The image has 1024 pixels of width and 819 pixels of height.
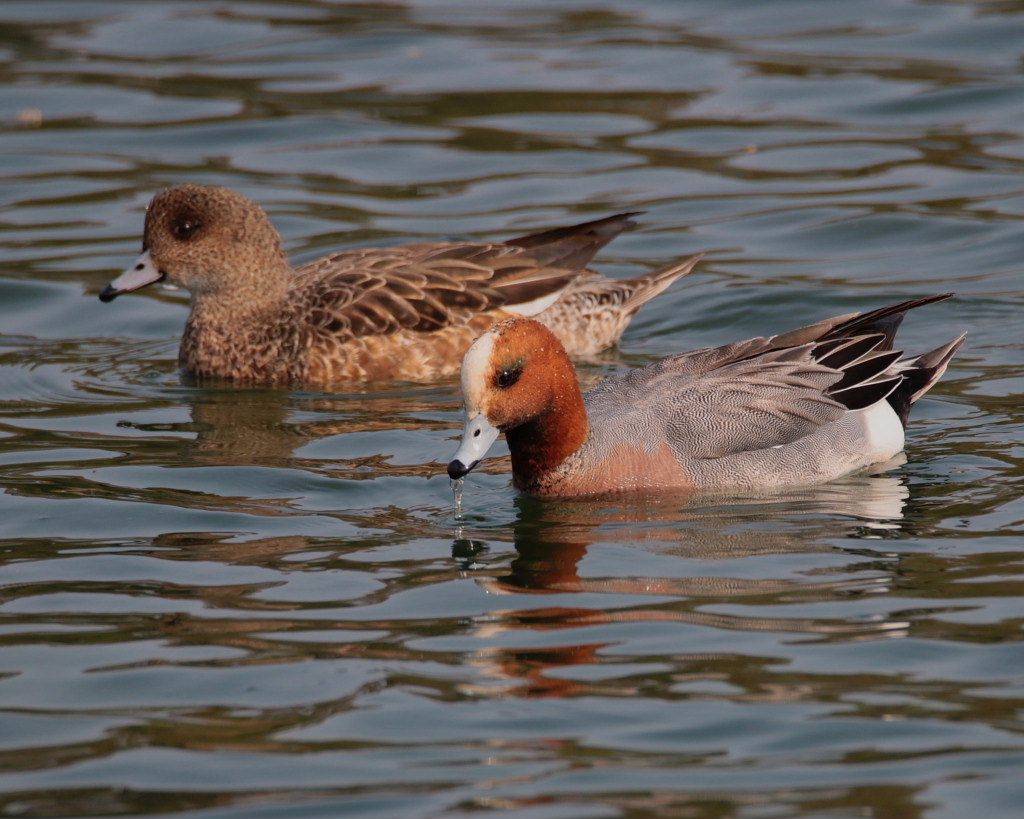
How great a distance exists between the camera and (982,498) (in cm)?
673

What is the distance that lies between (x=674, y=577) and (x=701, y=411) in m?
1.25

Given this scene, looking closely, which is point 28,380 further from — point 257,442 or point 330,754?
point 330,754

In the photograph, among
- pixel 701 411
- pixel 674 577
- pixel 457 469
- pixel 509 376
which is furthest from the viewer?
pixel 701 411

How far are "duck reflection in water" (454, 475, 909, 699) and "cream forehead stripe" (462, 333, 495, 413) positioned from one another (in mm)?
522

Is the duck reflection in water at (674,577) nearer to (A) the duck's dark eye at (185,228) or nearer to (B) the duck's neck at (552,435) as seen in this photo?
(B) the duck's neck at (552,435)

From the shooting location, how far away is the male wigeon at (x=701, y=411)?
667cm

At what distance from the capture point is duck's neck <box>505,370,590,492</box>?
6.83 meters

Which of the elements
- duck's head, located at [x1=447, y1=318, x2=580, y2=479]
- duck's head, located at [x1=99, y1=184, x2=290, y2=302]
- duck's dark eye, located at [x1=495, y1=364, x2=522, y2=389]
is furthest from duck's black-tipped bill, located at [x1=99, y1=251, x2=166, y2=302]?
duck's dark eye, located at [x1=495, y1=364, x2=522, y2=389]

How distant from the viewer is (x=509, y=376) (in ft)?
21.7

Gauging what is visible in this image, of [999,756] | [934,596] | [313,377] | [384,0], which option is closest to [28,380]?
[313,377]

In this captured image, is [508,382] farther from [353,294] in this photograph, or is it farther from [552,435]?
[353,294]

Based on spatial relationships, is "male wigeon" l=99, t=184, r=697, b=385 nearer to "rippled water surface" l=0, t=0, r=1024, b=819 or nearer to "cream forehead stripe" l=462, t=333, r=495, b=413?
"rippled water surface" l=0, t=0, r=1024, b=819

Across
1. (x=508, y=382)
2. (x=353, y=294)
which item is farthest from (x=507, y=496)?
(x=353, y=294)

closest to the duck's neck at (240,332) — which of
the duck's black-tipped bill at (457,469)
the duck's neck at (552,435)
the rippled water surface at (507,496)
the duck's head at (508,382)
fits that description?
the rippled water surface at (507,496)
